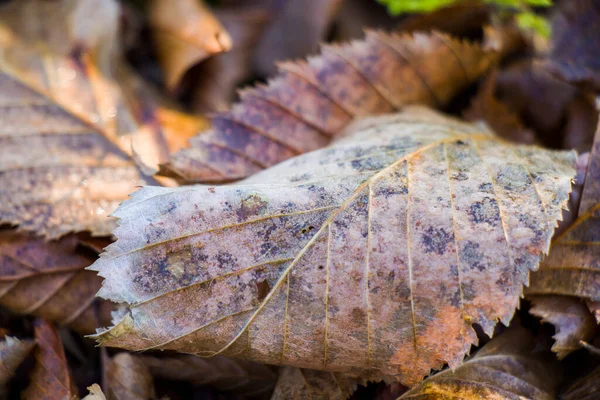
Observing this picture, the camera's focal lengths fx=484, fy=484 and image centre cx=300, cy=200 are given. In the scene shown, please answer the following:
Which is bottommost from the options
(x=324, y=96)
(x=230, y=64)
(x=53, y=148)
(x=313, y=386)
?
(x=313, y=386)

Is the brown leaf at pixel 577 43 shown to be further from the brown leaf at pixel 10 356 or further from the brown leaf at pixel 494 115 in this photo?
the brown leaf at pixel 10 356

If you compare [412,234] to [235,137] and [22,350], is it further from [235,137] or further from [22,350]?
[22,350]

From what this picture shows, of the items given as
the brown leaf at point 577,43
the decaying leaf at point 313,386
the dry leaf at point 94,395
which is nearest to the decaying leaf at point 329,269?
the decaying leaf at point 313,386

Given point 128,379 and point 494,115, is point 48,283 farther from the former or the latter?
point 494,115

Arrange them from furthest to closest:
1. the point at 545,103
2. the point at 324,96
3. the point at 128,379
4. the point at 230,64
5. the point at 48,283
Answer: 1. the point at 230,64
2. the point at 545,103
3. the point at 324,96
4. the point at 48,283
5. the point at 128,379

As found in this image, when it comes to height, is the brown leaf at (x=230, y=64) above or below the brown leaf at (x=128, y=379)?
above

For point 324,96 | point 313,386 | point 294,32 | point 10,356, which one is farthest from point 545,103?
point 10,356

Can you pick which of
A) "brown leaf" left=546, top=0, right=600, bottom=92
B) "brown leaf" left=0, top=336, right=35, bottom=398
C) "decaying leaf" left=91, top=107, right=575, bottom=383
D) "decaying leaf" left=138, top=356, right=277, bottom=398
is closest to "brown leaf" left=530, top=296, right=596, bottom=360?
"decaying leaf" left=91, top=107, right=575, bottom=383

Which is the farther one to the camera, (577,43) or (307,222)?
(577,43)
